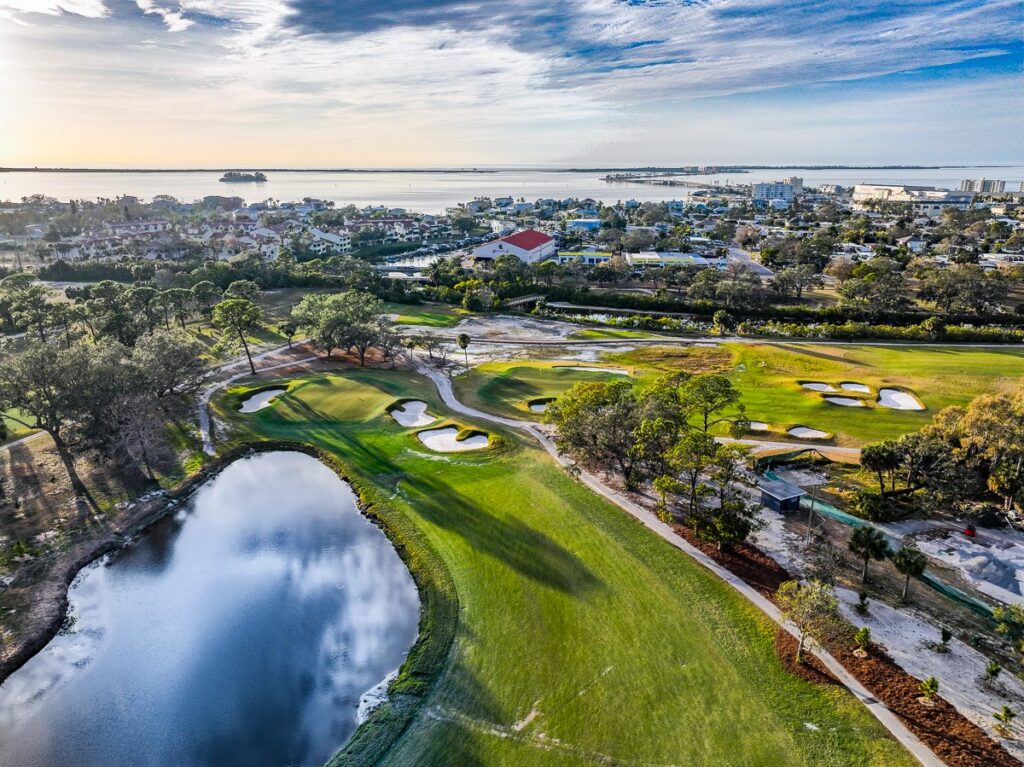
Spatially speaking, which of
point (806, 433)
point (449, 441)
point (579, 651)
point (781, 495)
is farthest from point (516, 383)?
point (579, 651)

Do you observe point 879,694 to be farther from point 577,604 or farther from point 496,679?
point 496,679

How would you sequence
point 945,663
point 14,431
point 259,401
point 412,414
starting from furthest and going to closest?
point 259,401
point 412,414
point 14,431
point 945,663

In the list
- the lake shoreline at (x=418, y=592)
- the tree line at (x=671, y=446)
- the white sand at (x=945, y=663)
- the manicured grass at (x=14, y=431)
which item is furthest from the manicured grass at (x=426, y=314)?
the white sand at (x=945, y=663)

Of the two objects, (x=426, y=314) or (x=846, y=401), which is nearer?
(x=846, y=401)

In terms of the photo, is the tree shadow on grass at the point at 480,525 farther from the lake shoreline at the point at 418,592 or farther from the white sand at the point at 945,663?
the white sand at the point at 945,663

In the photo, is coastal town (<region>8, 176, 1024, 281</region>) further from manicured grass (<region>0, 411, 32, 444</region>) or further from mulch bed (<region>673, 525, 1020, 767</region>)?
mulch bed (<region>673, 525, 1020, 767</region>)

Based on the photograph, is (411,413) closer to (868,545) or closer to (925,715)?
(868,545)

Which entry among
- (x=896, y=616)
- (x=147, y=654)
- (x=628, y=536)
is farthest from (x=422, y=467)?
(x=896, y=616)

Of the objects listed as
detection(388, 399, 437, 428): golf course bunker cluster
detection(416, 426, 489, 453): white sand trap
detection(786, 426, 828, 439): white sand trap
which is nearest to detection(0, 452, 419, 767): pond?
detection(416, 426, 489, 453): white sand trap
